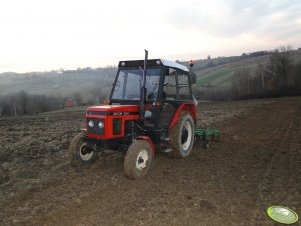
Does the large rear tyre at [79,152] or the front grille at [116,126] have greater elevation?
the front grille at [116,126]

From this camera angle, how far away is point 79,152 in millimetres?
6957

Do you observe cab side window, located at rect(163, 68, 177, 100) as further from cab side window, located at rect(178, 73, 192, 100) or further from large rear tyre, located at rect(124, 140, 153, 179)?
large rear tyre, located at rect(124, 140, 153, 179)

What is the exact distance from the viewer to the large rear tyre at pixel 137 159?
5.91 metres

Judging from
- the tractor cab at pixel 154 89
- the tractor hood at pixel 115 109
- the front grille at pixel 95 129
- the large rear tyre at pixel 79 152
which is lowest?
the large rear tyre at pixel 79 152

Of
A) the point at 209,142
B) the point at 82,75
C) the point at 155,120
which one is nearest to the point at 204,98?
the point at 209,142

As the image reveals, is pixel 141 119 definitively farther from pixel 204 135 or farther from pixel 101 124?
pixel 204 135

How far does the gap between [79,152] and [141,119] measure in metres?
1.55

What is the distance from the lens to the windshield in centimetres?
697

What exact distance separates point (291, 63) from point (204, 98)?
12085mm

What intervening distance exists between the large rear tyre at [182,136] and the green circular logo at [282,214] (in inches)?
112

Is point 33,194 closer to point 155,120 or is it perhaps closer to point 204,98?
point 155,120

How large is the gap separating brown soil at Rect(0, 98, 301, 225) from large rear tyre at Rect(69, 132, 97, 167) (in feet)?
0.69

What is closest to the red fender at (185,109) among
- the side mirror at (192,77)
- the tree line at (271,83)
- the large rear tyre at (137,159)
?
the side mirror at (192,77)

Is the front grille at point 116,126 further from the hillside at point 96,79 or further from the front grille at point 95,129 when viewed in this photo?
the hillside at point 96,79
